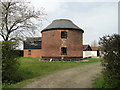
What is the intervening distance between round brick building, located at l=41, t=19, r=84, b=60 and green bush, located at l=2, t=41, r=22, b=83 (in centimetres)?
1223

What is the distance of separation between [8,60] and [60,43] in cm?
1298

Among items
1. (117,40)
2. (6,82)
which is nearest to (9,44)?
(6,82)

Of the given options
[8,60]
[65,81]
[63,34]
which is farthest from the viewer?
[63,34]

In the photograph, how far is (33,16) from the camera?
1207cm

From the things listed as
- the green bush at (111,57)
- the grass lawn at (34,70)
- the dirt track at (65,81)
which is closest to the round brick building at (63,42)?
the grass lawn at (34,70)

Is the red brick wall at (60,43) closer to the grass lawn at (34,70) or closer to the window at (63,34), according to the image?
the window at (63,34)

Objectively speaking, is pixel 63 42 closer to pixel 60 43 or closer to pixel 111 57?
pixel 60 43

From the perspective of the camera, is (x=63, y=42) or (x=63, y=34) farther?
(x=63, y=34)

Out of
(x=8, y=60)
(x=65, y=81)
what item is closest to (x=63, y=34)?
(x=65, y=81)

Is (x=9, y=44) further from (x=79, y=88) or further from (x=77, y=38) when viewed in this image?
(x=77, y=38)

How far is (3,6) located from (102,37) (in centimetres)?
994

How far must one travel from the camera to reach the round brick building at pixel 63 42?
18625 millimetres

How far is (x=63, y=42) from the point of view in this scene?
61.2ft

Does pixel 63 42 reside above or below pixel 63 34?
below
